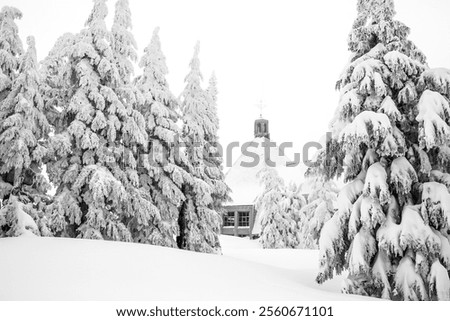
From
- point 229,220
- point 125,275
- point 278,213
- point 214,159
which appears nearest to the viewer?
point 125,275

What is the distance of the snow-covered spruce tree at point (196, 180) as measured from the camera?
2333 centimetres

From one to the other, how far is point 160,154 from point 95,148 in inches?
183

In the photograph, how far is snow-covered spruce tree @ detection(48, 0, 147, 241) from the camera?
54.0 feet

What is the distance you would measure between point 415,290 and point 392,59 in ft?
20.3

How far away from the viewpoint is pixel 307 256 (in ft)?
82.8

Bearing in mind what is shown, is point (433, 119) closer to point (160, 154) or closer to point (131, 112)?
point (131, 112)

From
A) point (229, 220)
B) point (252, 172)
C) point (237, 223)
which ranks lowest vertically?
point (237, 223)

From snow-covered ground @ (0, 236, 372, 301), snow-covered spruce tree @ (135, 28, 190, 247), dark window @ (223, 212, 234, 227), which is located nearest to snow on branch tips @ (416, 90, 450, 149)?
snow-covered ground @ (0, 236, 372, 301)

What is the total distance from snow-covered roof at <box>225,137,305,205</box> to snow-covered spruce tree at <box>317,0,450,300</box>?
132 ft

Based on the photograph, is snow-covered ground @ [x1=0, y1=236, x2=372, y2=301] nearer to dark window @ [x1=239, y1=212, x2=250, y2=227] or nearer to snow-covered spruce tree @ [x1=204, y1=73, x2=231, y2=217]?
snow-covered spruce tree @ [x1=204, y1=73, x2=231, y2=217]

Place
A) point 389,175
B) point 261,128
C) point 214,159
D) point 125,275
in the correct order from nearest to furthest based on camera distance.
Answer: point 125,275, point 389,175, point 214,159, point 261,128

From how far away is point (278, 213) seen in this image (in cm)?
3659

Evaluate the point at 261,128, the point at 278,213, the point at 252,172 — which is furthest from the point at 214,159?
the point at 261,128

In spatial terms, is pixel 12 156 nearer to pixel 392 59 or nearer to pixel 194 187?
pixel 194 187
